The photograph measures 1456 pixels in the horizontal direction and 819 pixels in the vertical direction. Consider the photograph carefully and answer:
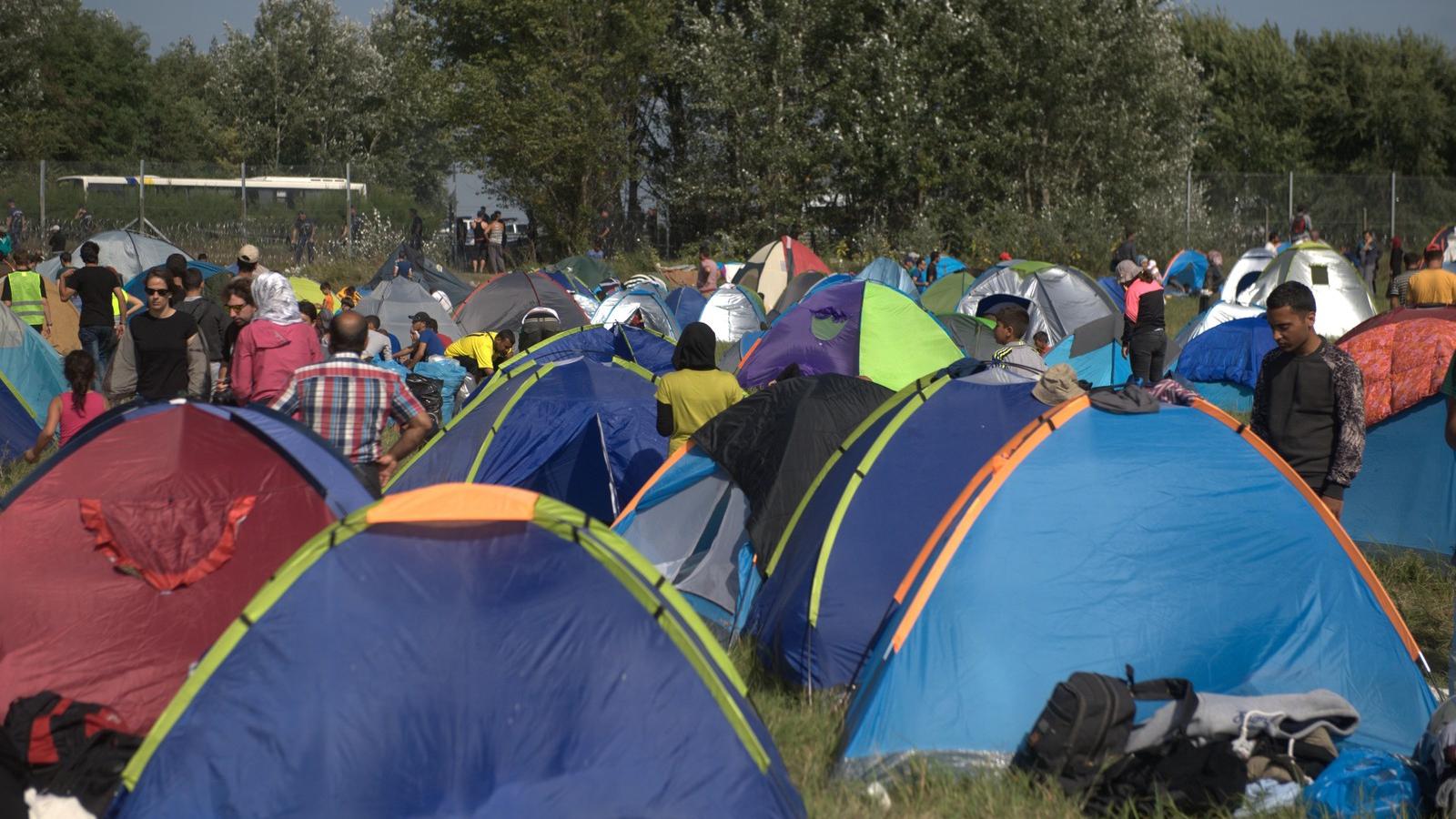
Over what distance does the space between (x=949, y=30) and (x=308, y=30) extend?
82.1 ft

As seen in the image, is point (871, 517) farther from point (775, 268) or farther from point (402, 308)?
point (775, 268)

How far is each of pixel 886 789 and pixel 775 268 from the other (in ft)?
62.8

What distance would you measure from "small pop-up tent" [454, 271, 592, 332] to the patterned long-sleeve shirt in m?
13.5

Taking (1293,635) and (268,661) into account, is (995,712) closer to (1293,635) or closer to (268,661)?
(1293,635)

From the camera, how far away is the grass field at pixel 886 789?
4.80m

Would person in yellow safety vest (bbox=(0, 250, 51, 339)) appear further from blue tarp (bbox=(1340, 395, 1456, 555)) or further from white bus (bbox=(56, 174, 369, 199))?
white bus (bbox=(56, 174, 369, 199))

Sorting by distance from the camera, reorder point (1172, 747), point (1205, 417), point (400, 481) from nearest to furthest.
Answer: point (1172, 747) < point (1205, 417) < point (400, 481)

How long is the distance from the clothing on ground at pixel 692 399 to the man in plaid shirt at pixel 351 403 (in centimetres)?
153

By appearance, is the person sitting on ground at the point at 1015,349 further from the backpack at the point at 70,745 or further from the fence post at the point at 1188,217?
the fence post at the point at 1188,217

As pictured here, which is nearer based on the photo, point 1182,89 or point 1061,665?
point 1061,665

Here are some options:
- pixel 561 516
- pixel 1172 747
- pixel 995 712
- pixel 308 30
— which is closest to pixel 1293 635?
pixel 1172 747

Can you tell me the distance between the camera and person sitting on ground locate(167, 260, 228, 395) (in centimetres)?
1075

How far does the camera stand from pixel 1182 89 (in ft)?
98.7

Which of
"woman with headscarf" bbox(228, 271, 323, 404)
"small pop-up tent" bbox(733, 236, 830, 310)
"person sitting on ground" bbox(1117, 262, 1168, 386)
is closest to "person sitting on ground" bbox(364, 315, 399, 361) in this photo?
"woman with headscarf" bbox(228, 271, 323, 404)
